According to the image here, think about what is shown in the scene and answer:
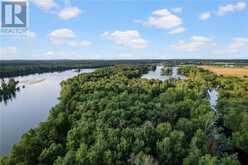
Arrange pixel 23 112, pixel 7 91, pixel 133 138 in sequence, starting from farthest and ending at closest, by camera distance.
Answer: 1. pixel 7 91
2. pixel 23 112
3. pixel 133 138

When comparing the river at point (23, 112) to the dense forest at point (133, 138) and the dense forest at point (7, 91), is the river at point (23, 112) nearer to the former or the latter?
the dense forest at point (7, 91)

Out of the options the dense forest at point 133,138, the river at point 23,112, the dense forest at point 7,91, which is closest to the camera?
the dense forest at point 133,138

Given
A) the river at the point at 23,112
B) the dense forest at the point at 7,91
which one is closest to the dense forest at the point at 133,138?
the river at the point at 23,112

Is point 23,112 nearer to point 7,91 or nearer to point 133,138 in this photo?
point 7,91

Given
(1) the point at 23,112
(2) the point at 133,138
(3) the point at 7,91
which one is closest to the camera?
(2) the point at 133,138

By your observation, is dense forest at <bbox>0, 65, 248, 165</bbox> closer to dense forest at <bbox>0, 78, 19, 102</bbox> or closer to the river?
the river

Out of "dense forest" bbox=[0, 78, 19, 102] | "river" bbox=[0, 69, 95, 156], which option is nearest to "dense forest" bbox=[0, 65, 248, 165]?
"river" bbox=[0, 69, 95, 156]

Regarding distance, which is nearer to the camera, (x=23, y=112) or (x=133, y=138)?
(x=133, y=138)

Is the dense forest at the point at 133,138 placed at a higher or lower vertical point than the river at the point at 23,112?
higher

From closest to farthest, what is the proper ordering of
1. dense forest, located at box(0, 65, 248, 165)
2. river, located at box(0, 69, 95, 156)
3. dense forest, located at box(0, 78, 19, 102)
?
dense forest, located at box(0, 65, 248, 165) < river, located at box(0, 69, 95, 156) < dense forest, located at box(0, 78, 19, 102)

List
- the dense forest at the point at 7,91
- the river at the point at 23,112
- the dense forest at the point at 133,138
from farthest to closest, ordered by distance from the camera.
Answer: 1. the dense forest at the point at 7,91
2. the river at the point at 23,112
3. the dense forest at the point at 133,138

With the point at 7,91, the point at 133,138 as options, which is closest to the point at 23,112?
the point at 7,91

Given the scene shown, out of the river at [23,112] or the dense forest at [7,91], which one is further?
the dense forest at [7,91]
